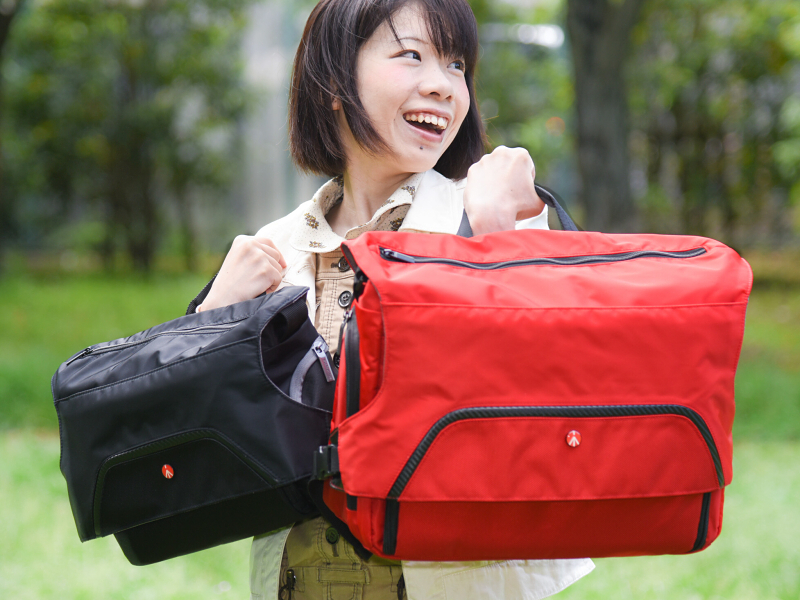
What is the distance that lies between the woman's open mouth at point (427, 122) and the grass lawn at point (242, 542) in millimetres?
2624

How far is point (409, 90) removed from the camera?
1.36 m

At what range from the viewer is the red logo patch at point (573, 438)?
1066 mm

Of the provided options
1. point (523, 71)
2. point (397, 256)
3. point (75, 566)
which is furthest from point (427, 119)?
point (523, 71)

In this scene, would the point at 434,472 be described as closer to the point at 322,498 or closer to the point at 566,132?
the point at 322,498

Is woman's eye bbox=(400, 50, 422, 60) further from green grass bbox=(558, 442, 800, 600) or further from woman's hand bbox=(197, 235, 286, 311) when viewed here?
green grass bbox=(558, 442, 800, 600)

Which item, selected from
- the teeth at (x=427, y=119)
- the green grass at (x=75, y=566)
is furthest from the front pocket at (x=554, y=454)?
the green grass at (x=75, y=566)

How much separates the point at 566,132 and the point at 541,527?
10.1 meters

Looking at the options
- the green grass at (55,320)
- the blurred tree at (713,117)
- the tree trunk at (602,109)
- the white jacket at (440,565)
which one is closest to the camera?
the white jacket at (440,565)

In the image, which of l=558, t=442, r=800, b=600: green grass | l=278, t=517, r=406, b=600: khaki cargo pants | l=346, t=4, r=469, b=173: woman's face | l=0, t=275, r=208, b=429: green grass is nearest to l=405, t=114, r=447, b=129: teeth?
l=346, t=4, r=469, b=173: woman's face

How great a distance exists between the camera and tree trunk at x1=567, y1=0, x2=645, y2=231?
18.3 ft

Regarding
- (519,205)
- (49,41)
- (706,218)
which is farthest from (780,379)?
(49,41)

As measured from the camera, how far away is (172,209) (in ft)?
48.1

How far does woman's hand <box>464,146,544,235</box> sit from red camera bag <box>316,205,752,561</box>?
20cm

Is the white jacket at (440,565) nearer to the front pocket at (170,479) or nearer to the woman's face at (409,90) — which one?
the woman's face at (409,90)
